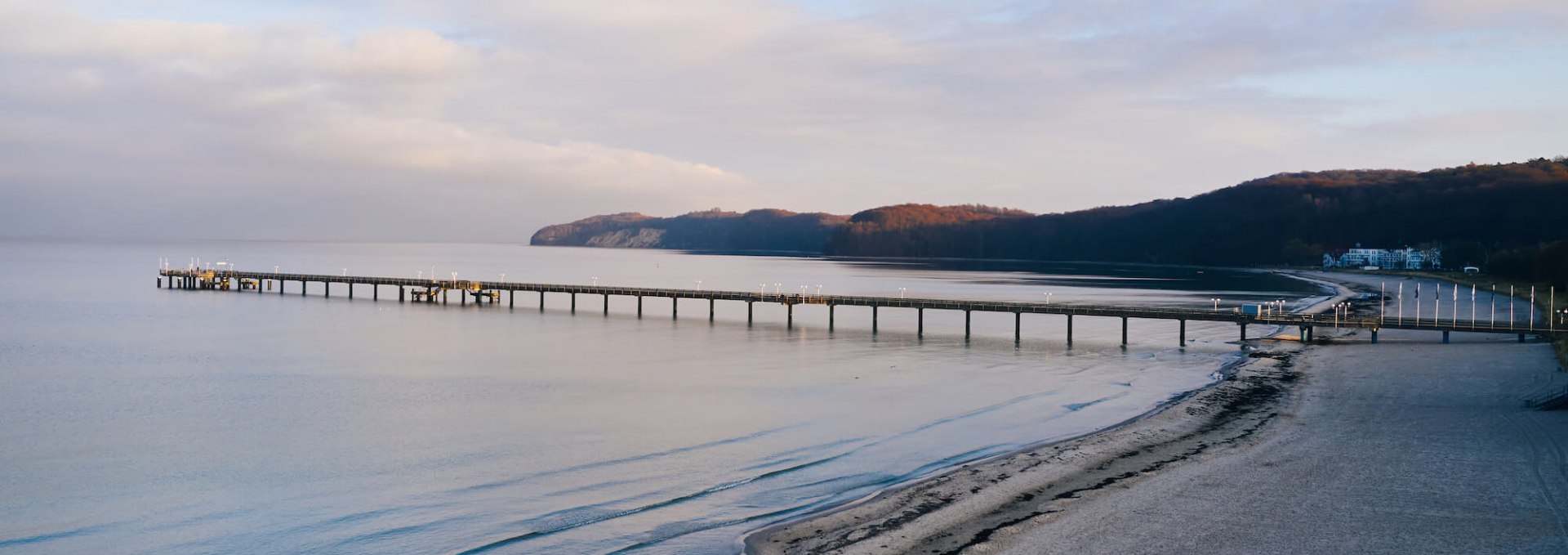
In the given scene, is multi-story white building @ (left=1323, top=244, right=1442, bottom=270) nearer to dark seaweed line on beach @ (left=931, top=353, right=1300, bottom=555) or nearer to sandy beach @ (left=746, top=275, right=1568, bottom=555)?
dark seaweed line on beach @ (left=931, top=353, right=1300, bottom=555)

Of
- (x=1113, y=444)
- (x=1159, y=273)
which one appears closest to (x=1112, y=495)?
(x=1113, y=444)

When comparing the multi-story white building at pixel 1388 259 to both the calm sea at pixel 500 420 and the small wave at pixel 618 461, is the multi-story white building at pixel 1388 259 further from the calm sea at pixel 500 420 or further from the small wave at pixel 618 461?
the small wave at pixel 618 461

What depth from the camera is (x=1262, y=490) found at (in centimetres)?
1845

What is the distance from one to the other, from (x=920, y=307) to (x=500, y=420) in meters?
34.4

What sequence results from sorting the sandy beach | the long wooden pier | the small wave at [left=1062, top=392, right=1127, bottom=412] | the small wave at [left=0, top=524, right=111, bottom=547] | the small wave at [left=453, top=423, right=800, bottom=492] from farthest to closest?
the long wooden pier → the small wave at [left=1062, top=392, right=1127, bottom=412] → the small wave at [left=453, top=423, right=800, bottom=492] → the small wave at [left=0, top=524, right=111, bottom=547] → the sandy beach

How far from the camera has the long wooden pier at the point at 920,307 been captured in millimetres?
48219

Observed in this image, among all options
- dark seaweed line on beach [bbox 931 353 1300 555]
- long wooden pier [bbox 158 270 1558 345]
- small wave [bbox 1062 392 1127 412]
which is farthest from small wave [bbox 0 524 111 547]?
long wooden pier [bbox 158 270 1558 345]

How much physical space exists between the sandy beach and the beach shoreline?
5cm

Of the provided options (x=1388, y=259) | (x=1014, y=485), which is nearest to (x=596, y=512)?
(x=1014, y=485)

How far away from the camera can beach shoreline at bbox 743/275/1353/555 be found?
628 inches

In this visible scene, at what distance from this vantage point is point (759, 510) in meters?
18.3

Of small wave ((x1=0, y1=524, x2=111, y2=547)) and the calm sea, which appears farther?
the calm sea

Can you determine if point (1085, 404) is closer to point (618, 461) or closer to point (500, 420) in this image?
point (618, 461)

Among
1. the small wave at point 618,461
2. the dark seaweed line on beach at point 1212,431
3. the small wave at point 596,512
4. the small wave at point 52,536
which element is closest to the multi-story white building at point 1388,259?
the dark seaweed line on beach at point 1212,431
